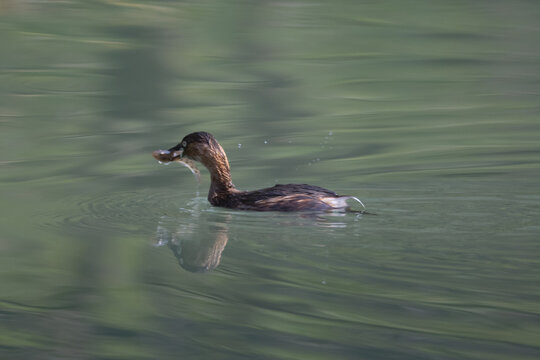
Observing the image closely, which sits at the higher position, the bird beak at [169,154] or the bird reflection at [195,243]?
the bird beak at [169,154]

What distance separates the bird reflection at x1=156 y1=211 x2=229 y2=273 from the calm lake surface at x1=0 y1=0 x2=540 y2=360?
0.02 m

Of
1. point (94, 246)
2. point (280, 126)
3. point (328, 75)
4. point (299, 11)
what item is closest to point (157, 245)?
point (94, 246)

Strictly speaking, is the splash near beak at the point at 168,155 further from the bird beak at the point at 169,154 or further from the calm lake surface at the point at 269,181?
the calm lake surface at the point at 269,181

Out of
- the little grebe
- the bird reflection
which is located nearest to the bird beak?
the little grebe

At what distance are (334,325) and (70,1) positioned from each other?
47.1 ft

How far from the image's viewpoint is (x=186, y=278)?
20.5 feet

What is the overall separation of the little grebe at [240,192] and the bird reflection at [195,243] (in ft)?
1.44

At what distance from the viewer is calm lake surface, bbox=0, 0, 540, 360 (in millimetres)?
5344

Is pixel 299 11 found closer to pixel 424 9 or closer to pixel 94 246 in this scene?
pixel 424 9

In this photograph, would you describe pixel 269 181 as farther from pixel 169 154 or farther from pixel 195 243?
pixel 195 243

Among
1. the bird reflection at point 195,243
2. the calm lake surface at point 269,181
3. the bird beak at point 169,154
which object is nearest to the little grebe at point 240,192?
the bird beak at point 169,154

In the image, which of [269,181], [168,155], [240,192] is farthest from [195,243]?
[269,181]

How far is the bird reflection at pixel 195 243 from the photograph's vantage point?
21.5 feet

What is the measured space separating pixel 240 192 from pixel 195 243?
111cm
